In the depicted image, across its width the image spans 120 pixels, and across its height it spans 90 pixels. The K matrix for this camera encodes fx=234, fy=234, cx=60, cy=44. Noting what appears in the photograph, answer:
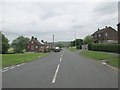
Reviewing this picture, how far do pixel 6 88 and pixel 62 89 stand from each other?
225 cm

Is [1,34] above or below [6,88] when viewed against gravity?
above

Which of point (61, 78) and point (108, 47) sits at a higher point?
point (108, 47)

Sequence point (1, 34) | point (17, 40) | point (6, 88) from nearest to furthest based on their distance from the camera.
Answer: point (6, 88)
point (1, 34)
point (17, 40)

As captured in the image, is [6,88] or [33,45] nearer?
[6,88]

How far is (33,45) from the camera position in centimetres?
11756

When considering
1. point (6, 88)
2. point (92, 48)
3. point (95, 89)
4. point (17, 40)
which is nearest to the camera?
point (95, 89)

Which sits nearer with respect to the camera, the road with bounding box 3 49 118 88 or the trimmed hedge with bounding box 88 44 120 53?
the road with bounding box 3 49 118 88

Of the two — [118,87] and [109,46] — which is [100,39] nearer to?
[109,46]

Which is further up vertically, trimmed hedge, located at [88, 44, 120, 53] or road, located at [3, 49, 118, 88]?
trimmed hedge, located at [88, 44, 120, 53]

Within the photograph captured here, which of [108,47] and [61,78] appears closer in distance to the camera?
[61,78]

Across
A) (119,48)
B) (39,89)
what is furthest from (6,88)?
(119,48)

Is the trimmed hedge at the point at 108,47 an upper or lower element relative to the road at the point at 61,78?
upper

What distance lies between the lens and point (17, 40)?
14162 centimetres

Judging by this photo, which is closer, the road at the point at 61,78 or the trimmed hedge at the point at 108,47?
the road at the point at 61,78
